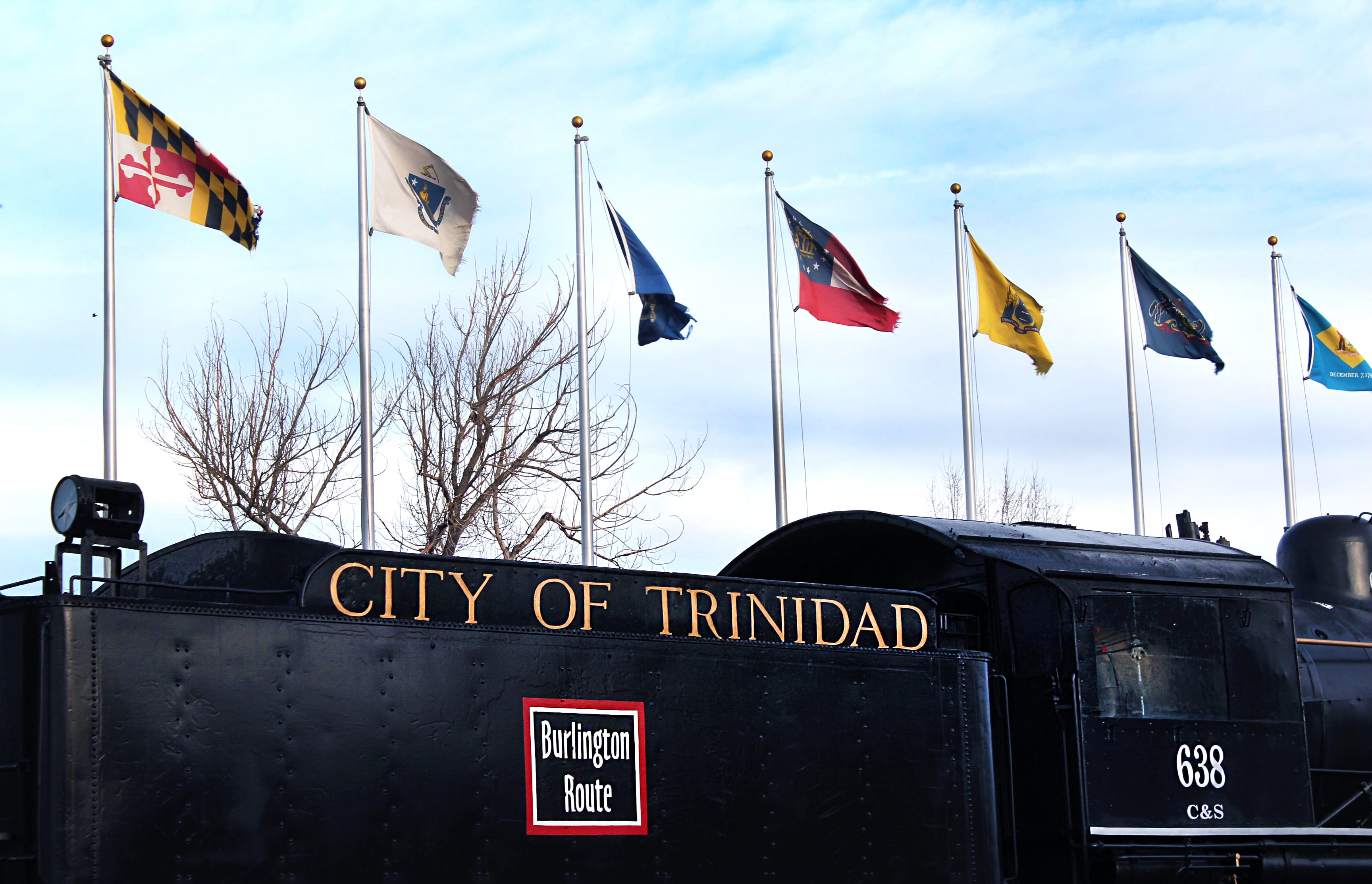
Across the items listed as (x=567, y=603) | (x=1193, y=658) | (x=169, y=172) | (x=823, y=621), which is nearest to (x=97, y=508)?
(x=567, y=603)

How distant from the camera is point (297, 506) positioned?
22984 millimetres

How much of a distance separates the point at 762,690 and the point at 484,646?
1577 mm

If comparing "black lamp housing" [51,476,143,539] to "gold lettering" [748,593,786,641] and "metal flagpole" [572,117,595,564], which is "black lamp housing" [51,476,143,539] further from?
"metal flagpole" [572,117,595,564]

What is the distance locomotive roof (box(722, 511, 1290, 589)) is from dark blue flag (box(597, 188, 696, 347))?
23.8ft

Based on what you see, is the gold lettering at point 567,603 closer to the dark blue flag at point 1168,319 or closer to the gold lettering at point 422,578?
the gold lettering at point 422,578

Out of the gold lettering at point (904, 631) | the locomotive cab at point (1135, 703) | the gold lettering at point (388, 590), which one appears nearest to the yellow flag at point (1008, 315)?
the locomotive cab at point (1135, 703)

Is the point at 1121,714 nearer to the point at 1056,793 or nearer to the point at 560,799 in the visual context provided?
the point at 1056,793

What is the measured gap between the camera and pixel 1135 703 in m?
8.29

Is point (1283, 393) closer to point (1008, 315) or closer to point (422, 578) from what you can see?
point (1008, 315)

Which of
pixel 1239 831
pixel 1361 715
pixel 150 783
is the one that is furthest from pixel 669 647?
pixel 1361 715

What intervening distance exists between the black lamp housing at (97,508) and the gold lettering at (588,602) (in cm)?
213

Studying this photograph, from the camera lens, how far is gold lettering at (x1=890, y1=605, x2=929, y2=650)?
7.79 metres

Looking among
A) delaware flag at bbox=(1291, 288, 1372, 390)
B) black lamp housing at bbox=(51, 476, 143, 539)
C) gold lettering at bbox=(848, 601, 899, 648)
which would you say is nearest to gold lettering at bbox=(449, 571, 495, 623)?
black lamp housing at bbox=(51, 476, 143, 539)

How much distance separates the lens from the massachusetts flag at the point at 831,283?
1736 centimetres
